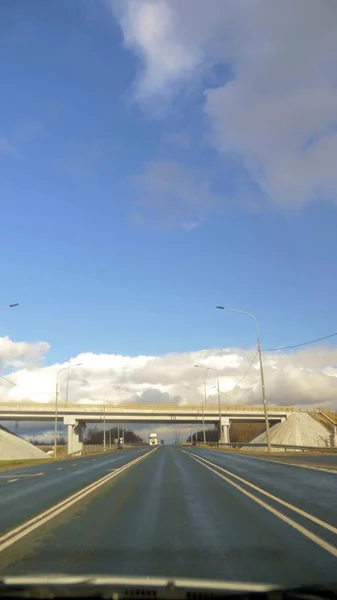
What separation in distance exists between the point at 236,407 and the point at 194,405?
8.39 metres

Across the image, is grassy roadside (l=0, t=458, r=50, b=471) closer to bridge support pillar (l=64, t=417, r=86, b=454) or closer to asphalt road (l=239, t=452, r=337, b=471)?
asphalt road (l=239, t=452, r=337, b=471)

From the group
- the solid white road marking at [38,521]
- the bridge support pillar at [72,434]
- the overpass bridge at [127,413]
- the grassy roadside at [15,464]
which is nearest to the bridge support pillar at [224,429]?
the overpass bridge at [127,413]

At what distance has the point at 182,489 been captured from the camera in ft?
53.9

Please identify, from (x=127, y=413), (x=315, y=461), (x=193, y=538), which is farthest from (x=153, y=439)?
(x=193, y=538)

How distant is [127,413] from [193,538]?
94.3 m

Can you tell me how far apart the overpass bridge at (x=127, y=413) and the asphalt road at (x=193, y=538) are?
8214 centimetres

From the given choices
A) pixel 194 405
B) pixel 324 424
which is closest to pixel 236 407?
pixel 194 405

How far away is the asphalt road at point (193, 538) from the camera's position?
20.2 feet

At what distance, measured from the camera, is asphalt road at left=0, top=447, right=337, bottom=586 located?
20.2 ft

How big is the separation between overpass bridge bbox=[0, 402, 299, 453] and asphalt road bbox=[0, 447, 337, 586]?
8214 centimetres

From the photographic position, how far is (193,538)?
321 inches

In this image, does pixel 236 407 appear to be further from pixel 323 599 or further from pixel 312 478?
pixel 323 599

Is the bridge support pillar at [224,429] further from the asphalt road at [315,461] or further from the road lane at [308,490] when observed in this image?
the road lane at [308,490]

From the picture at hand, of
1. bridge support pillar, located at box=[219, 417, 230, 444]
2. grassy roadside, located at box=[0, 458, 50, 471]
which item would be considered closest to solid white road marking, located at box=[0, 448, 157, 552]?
grassy roadside, located at box=[0, 458, 50, 471]
